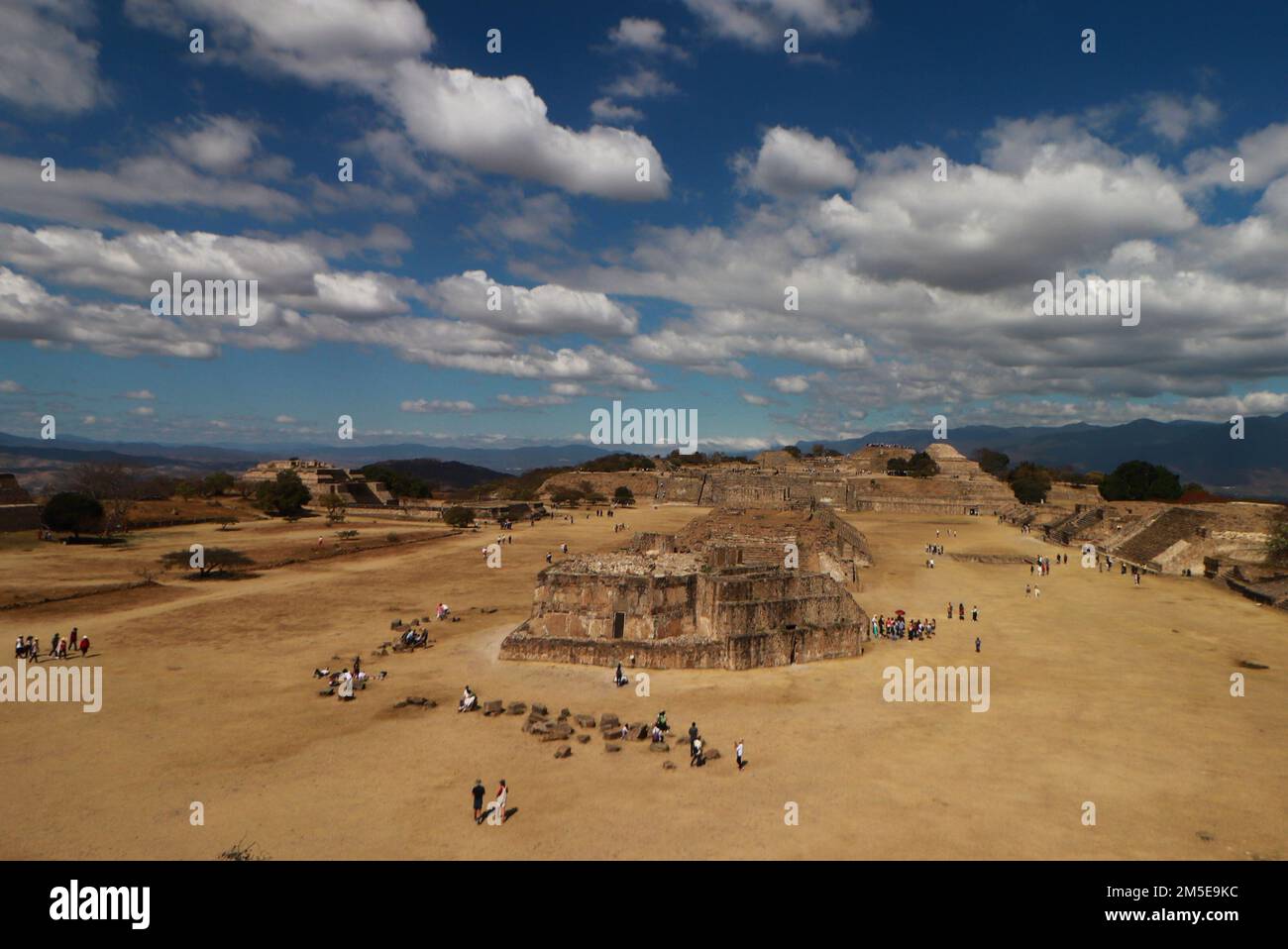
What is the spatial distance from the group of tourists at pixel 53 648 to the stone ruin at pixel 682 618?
50.5ft

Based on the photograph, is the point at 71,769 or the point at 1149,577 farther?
the point at 1149,577

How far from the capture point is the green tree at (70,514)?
1742 inches

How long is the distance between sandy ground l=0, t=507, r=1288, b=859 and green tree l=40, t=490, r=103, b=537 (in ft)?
70.5

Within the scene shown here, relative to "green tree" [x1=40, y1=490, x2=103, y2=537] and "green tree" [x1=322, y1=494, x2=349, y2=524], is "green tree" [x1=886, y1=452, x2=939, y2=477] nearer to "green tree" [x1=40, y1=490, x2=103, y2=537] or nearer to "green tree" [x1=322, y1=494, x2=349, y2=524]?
"green tree" [x1=322, y1=494, x2=349, y2=524]

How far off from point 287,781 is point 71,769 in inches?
204

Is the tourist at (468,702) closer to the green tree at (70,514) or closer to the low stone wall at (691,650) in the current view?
the low stone wall at (691,650)

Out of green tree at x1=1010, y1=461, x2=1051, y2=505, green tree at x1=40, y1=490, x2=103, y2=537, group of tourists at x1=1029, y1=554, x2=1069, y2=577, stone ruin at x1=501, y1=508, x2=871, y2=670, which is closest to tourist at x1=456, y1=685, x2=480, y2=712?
stone ruin at x1=501, y1=508, x2=871, y2=670

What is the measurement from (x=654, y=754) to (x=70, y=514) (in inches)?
1992

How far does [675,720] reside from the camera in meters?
17.2

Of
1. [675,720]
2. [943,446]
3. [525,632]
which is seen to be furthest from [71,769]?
[943,446]

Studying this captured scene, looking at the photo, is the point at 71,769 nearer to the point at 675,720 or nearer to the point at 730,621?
the point at 675,720

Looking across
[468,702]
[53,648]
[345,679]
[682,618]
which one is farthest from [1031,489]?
[53,648]

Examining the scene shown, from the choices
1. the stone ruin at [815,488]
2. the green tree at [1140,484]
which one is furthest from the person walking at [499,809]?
the green tree at [1140,484]

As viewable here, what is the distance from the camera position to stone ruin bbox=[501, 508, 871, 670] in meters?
21.6
